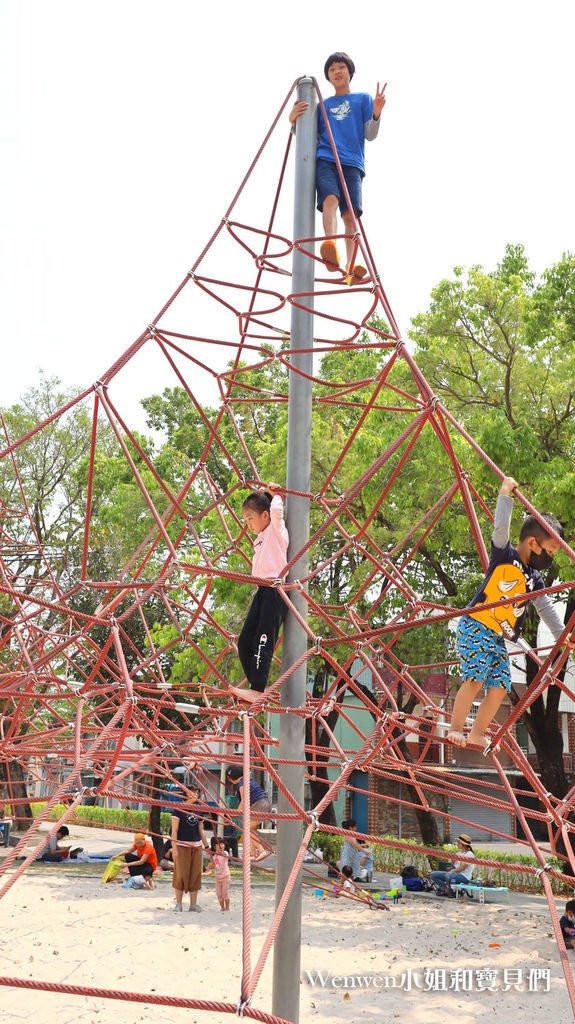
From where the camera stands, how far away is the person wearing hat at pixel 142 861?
11255 millimetres

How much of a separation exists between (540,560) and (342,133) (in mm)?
2568

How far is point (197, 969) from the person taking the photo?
22.6 feet

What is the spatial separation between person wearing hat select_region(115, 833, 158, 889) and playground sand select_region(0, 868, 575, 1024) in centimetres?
62

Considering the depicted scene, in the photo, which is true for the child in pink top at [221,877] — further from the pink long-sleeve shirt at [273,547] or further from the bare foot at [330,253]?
the bare foot at [330,253]

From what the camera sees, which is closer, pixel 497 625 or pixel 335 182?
pixel 497 625

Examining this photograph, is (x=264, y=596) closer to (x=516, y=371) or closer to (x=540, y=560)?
(x=540, y=560)

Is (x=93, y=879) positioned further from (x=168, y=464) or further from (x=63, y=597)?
(x=63, y=597)

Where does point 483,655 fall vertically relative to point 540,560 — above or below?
below

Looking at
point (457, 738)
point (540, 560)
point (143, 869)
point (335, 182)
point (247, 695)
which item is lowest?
point (143, 869)

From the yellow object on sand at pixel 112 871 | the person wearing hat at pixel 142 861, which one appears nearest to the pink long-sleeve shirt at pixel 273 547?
the person wearing hat at pixel 142 861

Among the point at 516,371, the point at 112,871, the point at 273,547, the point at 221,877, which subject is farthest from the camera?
Answer: the point at 112,871

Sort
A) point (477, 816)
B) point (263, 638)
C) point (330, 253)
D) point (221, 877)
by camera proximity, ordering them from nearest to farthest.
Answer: point (263, 638) → point (330, 253) → point (221, 877) → point (477, 816)

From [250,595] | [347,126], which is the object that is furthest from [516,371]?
[347,126]

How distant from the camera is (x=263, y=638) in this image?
13.1 ft
